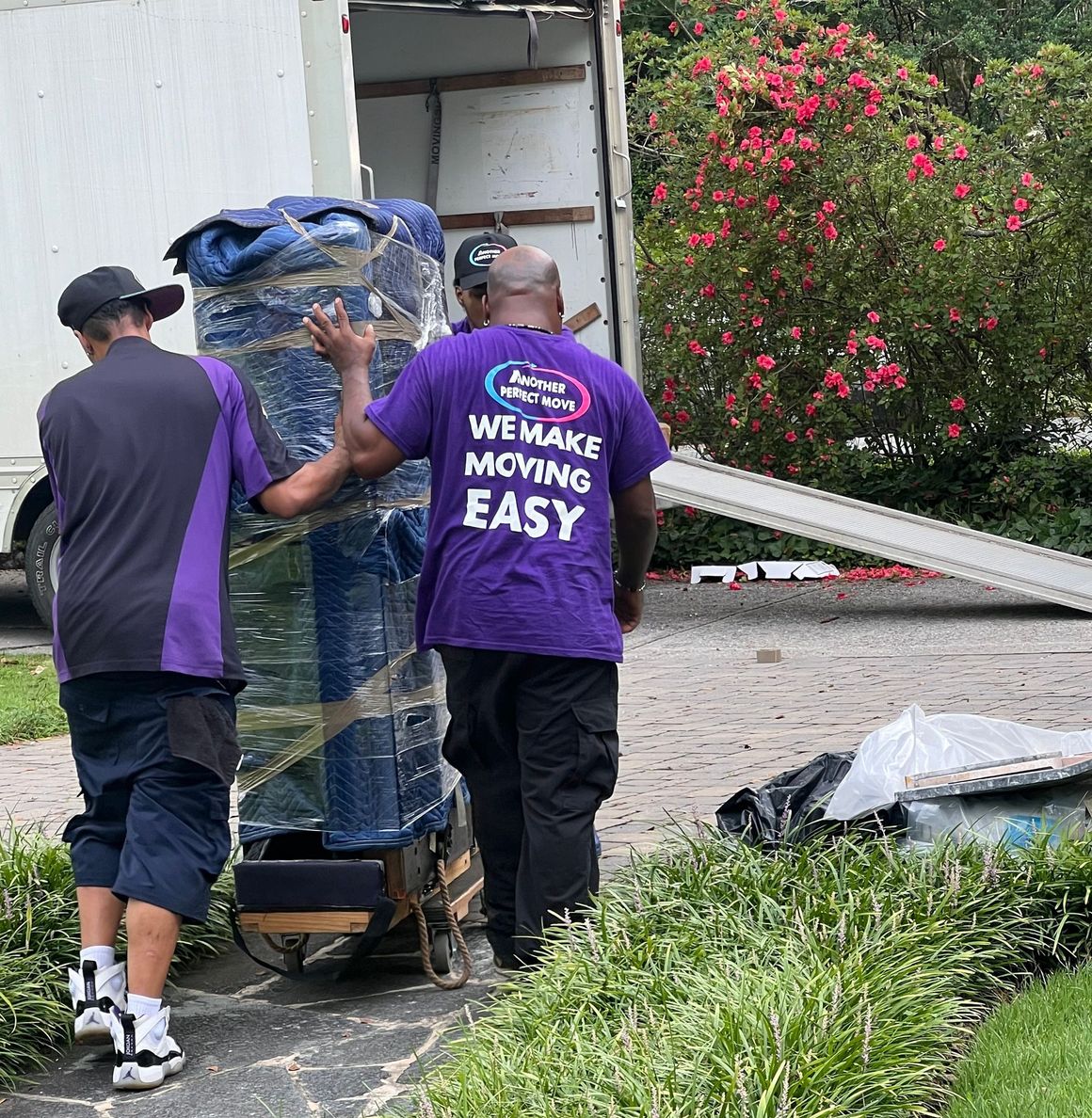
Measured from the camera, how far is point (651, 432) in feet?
14.1

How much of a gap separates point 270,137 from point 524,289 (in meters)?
4.44

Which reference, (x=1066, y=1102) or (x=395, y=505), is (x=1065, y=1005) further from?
(x=395, y=505)

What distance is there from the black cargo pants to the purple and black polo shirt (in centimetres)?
60

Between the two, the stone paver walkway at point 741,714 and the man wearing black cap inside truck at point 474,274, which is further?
the stone paver walkway at point 741,714

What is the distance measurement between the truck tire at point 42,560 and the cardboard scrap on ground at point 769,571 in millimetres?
4329

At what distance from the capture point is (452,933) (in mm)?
4527

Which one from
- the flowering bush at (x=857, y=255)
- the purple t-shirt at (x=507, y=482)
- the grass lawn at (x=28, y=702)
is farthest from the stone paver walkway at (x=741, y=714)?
the flowering bush at (x=857, y=255)

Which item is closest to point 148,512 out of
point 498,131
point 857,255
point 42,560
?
point 42,560

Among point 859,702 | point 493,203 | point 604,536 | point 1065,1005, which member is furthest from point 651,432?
point 493,203

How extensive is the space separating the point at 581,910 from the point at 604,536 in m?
0.92

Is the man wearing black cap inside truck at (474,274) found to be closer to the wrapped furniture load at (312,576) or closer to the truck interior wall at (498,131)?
the wrapped furniture load at (312,576)

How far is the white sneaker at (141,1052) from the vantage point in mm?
3859

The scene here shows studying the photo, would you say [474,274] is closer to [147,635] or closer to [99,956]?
[147,635]

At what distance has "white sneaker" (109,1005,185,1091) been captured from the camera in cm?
386
